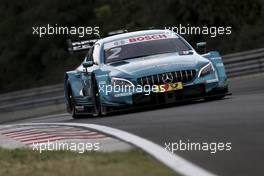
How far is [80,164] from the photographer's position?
25.9ft

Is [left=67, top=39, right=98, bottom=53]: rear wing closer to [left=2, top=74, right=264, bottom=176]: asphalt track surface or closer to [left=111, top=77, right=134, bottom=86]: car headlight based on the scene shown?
[left=111, top=77, right=134, bottom=86]: car headlight

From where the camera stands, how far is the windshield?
1535 cm

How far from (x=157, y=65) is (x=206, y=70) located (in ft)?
2.71

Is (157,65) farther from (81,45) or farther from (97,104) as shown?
(81,45)

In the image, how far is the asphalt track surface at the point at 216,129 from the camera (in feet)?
24.9

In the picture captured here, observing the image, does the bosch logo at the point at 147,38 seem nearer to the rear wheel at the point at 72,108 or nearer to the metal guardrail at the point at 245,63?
the rear wheel at the point at 72,108

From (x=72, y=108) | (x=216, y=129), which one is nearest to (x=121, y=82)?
(x=72, y=108)

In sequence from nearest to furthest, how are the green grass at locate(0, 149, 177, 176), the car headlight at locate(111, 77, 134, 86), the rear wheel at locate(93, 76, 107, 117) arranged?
the green grass at locate(0, 149, 177, 176) → the car headlight at locate(111, 77, 134, 86) → the rear wheel at locate(93, 76, 107, 117)

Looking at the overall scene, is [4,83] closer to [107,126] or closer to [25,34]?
[25,34]

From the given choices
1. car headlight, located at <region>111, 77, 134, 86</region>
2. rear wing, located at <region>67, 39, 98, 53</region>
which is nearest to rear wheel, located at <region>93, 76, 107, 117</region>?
car headlight, located at <region>111, 77, 134, 86</region>

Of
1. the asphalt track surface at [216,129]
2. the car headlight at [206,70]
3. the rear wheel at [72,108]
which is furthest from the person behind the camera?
the rear wheel at [72,108]

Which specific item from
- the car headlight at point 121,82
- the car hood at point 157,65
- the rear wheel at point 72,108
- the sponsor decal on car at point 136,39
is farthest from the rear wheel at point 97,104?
the rear wheel at point 72,108

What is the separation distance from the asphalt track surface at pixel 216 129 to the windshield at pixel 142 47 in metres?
1.41

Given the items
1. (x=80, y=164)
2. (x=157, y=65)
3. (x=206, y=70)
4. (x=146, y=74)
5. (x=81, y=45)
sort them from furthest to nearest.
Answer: (x=81, y=45) < (x=206, y=70) < (x=157, y=65) < (x=146, y=74) < (x=80, y=164)
